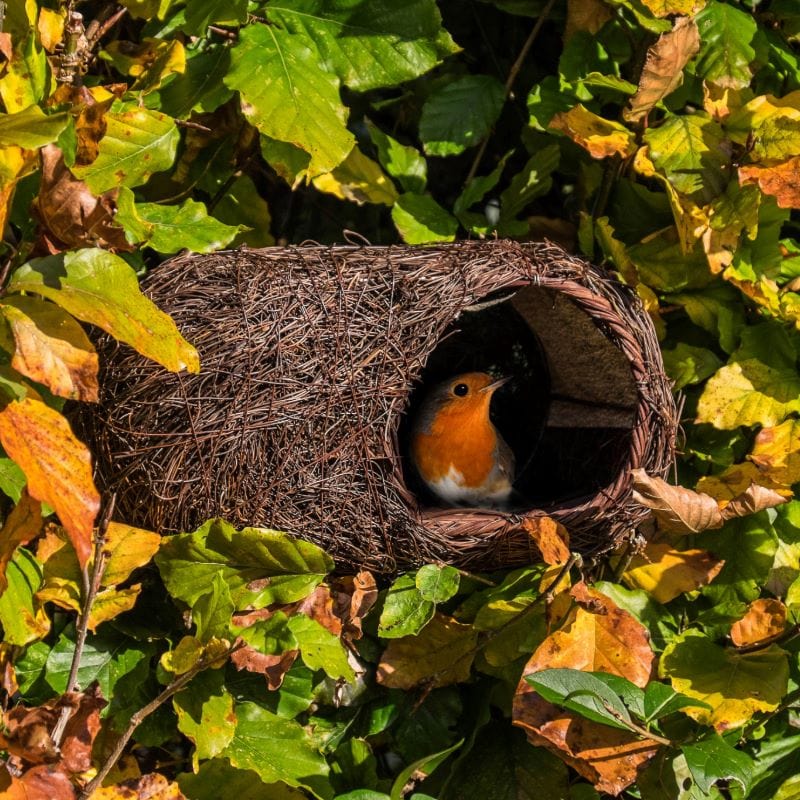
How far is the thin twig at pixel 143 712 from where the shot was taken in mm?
2475

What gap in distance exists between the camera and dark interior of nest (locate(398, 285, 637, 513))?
331cm

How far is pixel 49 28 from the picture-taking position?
2.67m

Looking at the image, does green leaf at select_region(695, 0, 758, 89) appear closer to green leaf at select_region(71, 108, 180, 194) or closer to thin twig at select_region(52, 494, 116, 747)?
green leaf at select_region(71, 108, 180, 194)

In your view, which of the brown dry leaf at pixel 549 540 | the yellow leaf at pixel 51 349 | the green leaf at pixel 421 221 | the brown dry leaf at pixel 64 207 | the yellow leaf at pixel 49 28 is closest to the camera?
the yellow leaf at pixel 51 349

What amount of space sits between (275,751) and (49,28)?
1.76m

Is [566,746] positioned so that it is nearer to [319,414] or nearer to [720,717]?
[720,717]

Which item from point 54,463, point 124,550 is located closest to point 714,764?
point 124,550

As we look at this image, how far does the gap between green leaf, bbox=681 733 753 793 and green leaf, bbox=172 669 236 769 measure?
1.02 m

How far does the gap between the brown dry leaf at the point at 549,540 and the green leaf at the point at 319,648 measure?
0.52 metres

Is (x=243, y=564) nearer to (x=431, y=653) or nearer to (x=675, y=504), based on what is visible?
(x=431, y=653)

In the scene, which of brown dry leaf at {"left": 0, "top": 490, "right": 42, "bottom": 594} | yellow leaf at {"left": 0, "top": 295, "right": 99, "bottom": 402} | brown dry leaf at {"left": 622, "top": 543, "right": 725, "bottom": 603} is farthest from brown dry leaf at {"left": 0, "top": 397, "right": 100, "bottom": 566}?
brown dry leaf at {"left": 622, "top": 543, "right": 725, "bottom": 603}

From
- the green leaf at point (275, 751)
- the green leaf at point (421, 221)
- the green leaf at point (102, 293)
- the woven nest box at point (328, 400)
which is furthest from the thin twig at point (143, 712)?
the green leaf at point (421, 221)

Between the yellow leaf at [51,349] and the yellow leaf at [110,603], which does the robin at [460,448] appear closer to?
the yellow leaf at [110,603]

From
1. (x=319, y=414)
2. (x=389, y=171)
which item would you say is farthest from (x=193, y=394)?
(x=389, y=171)
